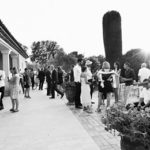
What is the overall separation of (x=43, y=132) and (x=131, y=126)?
3470 millimetres

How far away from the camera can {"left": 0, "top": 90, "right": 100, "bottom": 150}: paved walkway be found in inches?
202

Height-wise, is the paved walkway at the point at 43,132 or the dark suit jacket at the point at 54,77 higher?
the dark suit jacket at the point at 54,77

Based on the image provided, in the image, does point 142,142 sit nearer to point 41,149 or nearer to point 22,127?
point 41,149

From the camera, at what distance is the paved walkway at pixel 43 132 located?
16.8 feet

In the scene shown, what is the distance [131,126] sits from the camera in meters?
3.13

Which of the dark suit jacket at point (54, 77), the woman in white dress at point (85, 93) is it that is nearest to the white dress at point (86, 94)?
the woman in white dress at point (85, 93)

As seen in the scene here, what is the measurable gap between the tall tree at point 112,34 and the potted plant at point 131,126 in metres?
31.4

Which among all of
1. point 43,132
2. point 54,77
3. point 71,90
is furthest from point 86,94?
point 54,77

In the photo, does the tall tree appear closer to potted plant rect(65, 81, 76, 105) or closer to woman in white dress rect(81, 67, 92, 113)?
potted plant rect(65, 81, 76, 105)

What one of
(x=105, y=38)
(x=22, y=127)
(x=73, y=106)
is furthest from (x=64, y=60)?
(x=22, y=127)

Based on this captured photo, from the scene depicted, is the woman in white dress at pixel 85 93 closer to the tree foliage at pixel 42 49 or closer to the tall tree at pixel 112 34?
the tall tree at pixel 112 34

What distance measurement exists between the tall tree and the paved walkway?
26.9m

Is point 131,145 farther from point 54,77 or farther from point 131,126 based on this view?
point 54,77

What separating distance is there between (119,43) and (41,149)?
31.4 meters
